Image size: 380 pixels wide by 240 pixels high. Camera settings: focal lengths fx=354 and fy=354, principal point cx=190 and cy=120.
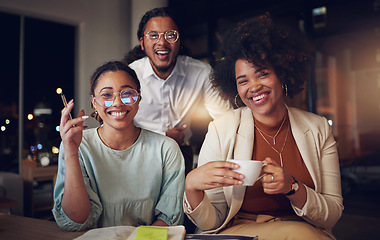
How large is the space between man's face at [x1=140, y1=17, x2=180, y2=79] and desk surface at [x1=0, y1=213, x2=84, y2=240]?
2.26ft

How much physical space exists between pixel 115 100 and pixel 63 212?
0.34m

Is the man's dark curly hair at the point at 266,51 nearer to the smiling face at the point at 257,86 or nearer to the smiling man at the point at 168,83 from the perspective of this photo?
the smiling face at the point at 257,86

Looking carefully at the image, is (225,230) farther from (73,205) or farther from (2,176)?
(2,176)

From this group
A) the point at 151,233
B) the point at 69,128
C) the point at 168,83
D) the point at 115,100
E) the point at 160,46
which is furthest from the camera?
the point at 168,83

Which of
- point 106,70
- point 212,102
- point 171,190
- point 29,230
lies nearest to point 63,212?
point 29,230

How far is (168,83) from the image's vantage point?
4.76 feet

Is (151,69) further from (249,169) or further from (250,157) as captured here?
(249,169)

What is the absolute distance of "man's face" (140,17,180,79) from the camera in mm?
1320

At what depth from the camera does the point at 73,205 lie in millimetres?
933

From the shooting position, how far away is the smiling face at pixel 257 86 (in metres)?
1.05

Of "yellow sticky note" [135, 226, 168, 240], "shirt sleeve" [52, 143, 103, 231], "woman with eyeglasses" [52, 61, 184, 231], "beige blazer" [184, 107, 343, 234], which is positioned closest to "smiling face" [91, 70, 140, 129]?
"woman with eyeglasses" [52, 61, 184, 231]

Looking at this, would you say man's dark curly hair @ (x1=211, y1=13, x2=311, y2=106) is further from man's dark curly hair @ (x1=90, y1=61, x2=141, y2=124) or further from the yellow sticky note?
the yellow sticky note

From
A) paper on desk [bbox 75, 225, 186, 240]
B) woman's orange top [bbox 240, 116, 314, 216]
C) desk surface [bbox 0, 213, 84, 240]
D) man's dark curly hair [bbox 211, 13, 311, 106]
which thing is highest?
man's dark curly hair [bbox 211, 13, 311, 106]

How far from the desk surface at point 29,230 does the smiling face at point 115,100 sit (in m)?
0.33
